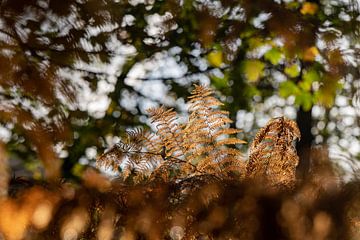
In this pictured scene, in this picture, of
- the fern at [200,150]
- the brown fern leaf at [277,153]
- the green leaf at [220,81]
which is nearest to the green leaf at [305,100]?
the green leaf at [220,81]

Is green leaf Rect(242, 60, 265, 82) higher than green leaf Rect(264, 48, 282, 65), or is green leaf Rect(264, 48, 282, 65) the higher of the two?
green leaf Rect(264, 48, 282, 65)

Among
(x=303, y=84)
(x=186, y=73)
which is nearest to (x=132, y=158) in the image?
(x=186, y=73)

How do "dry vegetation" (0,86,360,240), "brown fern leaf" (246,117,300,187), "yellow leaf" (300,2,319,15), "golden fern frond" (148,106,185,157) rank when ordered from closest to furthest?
"dry vegetation" (0,86,360,240) < "brown fern leaf" (246,117,300,187) < "golden fern frond" (148,106,185,157) < "yellow leaf" (300,2,319,15)

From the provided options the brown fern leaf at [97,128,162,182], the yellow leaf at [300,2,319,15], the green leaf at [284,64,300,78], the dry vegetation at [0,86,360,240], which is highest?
the yellow leaf at [300,2,319,15]

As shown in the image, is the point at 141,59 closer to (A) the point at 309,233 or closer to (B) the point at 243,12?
(B) the point at 243,12

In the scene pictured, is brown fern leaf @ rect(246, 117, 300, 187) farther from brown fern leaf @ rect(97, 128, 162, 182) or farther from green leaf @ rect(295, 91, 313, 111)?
green leaf @ rect(295, 91, 313, 111)

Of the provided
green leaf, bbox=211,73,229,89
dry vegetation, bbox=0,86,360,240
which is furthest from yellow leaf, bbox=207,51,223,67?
dry vegetation, bbox=0,86,360,240

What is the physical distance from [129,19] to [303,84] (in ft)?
3.50

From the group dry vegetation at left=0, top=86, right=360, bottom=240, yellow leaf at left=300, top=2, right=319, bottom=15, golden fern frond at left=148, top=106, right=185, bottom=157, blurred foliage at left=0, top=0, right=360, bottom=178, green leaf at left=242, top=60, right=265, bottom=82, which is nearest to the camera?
dry vegetation at left=0, top=86, right=360, bottom=240

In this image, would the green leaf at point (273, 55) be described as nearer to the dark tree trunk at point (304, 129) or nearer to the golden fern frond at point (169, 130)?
the dark tree trunk at point (304, 129)

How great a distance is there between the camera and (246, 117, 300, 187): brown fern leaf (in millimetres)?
1245

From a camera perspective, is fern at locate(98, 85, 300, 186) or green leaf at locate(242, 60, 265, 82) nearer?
fern at locate(98, 85, 300, 186)

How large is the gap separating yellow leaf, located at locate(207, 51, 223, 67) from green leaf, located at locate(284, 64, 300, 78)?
46 cm

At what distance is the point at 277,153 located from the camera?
1247 millimetres
